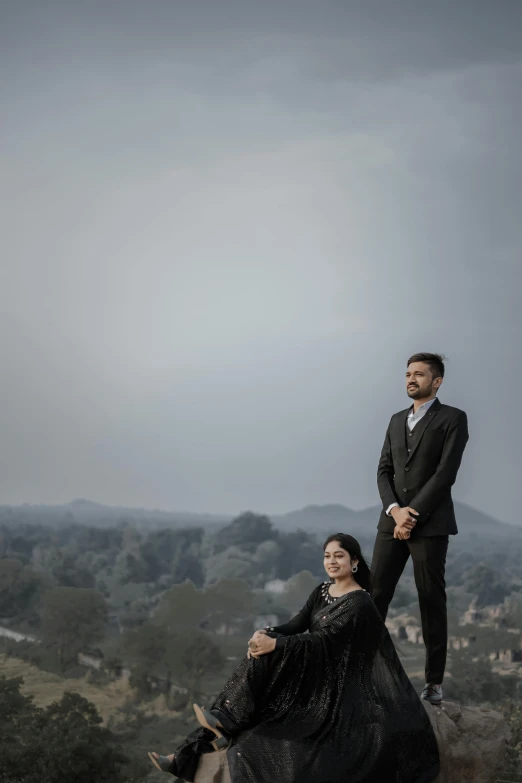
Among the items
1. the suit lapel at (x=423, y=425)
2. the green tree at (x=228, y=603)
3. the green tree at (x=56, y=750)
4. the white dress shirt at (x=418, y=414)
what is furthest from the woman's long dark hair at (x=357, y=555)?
the green tree at (x=228, y=603)

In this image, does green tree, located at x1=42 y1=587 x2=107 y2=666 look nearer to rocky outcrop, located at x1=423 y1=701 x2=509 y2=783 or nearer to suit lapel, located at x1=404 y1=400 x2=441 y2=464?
rocky outcrop, located at x1=423 y1=701 x2=509 y2=783

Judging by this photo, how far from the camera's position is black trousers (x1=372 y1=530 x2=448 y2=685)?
413 centimetres

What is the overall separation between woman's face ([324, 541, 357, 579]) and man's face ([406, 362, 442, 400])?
1001mm

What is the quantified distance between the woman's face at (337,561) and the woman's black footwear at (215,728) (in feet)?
2.60

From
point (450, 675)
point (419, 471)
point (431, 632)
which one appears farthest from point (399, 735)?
point (450, 675)

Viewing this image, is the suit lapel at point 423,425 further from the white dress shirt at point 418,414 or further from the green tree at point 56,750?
the green tree at point 56,750

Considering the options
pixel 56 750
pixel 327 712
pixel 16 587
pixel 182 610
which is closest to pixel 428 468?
pixel 327 712

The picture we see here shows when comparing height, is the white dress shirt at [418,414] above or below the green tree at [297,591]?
above

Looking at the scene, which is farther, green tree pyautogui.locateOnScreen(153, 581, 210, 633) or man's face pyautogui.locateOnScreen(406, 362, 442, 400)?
green tree pyautogui.locateOnScreen(153, 581, 210, 633)

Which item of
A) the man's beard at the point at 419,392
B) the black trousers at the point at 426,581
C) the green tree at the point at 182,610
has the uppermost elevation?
the man's beard at the point at 419,392

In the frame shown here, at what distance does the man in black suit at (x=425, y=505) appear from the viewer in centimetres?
412

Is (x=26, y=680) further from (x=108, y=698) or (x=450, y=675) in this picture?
(x=450, y=675)

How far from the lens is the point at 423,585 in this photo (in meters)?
4.15

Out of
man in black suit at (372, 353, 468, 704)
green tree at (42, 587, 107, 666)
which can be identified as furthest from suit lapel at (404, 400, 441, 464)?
green tree at (42, 587, 107, 666)
